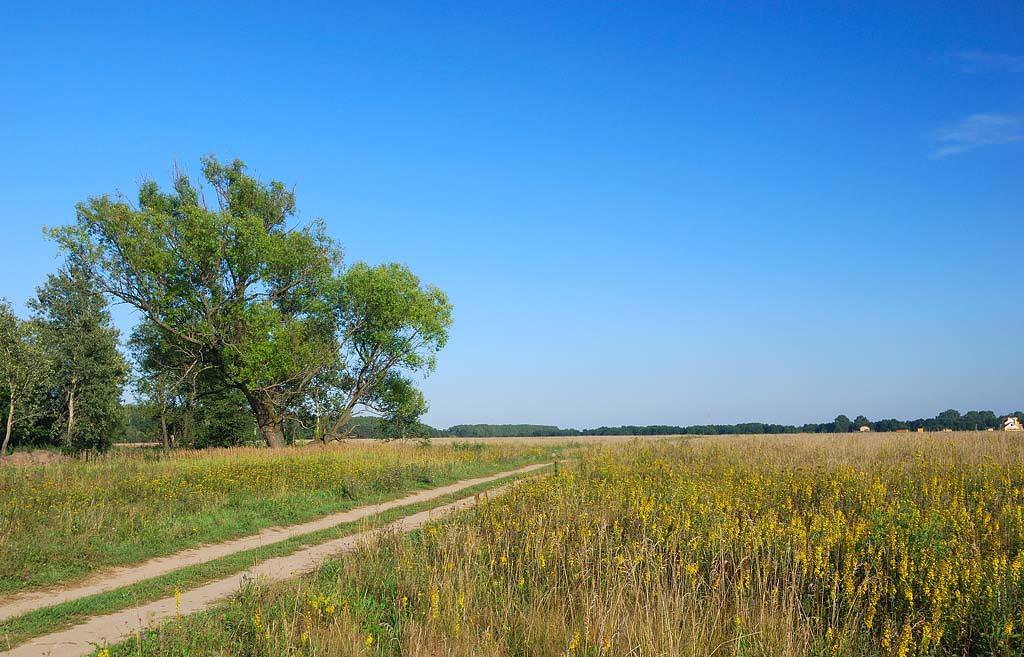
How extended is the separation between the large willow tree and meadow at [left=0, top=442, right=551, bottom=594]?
301 inches

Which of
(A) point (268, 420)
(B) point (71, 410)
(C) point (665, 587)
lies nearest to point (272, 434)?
(A) point (268, 420)

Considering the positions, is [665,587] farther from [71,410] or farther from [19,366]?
[71,410]

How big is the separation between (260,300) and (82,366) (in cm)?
1621

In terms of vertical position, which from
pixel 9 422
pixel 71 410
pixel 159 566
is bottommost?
pixel 159 566

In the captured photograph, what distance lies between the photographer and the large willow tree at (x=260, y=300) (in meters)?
30.7

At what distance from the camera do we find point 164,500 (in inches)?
590

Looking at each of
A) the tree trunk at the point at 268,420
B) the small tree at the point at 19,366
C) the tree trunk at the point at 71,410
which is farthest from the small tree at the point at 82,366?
the tree trunk at the point at 268,420

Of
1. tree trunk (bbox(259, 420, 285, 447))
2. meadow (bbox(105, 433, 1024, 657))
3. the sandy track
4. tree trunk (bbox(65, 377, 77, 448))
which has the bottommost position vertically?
the sandy track

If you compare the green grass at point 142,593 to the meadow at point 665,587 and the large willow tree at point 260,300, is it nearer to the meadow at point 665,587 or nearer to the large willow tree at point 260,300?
the meadow at point 665,587

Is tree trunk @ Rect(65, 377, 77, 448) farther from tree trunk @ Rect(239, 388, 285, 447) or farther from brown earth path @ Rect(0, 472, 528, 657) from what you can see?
brown earth path @ Rect(0, 472, 528, 657)

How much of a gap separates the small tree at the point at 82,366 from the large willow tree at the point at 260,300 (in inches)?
360

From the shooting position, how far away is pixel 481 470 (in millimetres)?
27609

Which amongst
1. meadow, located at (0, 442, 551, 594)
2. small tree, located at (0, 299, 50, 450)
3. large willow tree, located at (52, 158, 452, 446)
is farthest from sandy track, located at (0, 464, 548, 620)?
small tree, located at (0, 299, 50, 450)

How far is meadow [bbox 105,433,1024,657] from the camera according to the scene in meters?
5.92
